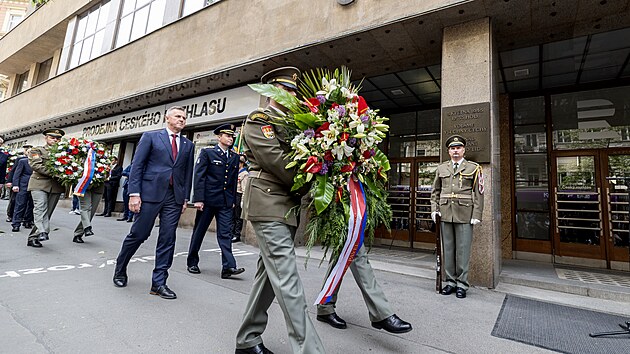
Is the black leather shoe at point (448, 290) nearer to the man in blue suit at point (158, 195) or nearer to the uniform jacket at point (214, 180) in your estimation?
the uniform jacket at point (214, 180)

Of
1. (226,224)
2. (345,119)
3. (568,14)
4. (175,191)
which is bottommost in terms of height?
(226,224)

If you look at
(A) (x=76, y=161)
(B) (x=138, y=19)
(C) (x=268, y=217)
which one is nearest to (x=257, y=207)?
(C) (x=268, y=217)

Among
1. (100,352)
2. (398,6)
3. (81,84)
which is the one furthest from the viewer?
(81,84)

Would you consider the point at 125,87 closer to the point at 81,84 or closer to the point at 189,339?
the point at 81,84

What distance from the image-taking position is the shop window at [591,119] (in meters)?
6.48

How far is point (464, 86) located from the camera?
481 centimetres

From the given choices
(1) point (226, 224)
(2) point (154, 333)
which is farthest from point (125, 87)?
(2) point (154, 333)

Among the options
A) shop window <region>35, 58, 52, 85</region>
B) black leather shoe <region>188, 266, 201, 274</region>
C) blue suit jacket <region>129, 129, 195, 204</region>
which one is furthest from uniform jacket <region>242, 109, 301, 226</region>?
shop window <region>35, 58, 52, 85</region>

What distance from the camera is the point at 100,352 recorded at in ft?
6.66

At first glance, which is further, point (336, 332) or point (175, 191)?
point (175, 191)

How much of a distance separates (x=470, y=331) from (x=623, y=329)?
1.46 metres

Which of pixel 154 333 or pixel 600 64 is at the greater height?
pixel 600 64

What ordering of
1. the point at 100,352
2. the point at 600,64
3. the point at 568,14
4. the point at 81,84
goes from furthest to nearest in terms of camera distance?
the point at 81,84 < the point at 600,64 < the point at 568,14 < the point at 100,352

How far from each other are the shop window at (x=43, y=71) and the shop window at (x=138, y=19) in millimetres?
8457
